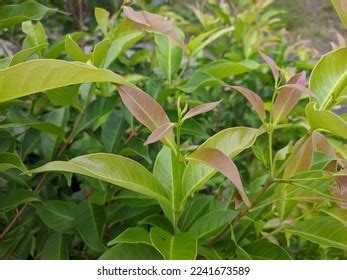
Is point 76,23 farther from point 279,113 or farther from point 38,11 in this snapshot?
point 279,113

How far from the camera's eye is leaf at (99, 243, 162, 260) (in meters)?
0.78

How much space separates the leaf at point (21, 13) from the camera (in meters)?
0.90

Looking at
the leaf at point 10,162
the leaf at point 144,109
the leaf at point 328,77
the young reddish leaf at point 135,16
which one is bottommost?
the leaf at point 10,162

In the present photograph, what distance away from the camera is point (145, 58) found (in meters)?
1.65

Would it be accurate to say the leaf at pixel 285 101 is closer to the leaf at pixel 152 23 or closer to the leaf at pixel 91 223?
the leaf at pixel 152 23

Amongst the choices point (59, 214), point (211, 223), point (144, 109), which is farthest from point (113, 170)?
point (59, 214)

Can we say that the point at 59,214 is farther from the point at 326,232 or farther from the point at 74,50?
the point at 326,232

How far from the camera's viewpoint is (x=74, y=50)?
2.75 ft

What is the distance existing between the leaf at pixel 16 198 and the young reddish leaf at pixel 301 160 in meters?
0.42

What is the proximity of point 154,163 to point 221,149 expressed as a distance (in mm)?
169

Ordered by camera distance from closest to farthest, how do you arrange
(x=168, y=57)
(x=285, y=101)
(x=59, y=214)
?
1. (x=285, y=101)
2. (x=59, y=214)
3. (x=168, y=57)

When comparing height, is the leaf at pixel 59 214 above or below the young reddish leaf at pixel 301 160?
below

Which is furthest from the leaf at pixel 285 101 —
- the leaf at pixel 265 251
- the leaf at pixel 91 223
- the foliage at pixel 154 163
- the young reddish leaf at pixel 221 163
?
the leaf at pixel 91 223
